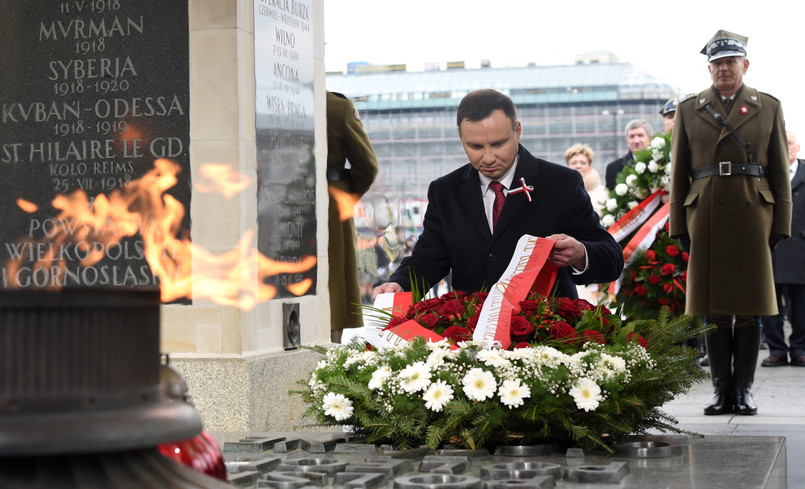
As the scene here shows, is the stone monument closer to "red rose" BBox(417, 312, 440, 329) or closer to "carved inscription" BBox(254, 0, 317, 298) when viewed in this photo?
"carved inscription" BBox(254, 0, 317, 298)

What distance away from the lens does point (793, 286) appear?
11.1 m

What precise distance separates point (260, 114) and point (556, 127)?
22.7m

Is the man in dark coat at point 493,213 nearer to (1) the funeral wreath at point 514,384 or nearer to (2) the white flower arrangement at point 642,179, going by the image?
(1) the funeral wreath at point 514,384

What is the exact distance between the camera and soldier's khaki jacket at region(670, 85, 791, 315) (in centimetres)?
687

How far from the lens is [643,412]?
3.91 meters

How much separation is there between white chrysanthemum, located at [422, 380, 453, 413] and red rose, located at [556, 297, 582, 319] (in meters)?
0.66

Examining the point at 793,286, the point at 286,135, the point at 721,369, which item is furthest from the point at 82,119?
the point at 793,286

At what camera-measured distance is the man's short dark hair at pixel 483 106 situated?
4.56 m

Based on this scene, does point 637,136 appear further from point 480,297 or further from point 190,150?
point 480,297

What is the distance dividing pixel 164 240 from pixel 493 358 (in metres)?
2.54

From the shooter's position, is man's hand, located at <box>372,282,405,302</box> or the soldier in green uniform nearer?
man's hand, located at <box>372,282,405,302</box>

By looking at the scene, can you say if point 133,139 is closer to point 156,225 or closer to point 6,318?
point 156,225

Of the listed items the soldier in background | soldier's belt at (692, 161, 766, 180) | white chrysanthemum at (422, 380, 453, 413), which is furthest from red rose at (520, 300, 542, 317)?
the soldier in background

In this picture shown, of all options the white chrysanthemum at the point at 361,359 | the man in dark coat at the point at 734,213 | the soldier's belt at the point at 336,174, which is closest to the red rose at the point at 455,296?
the white chrysanthemum at the point at 361,359
